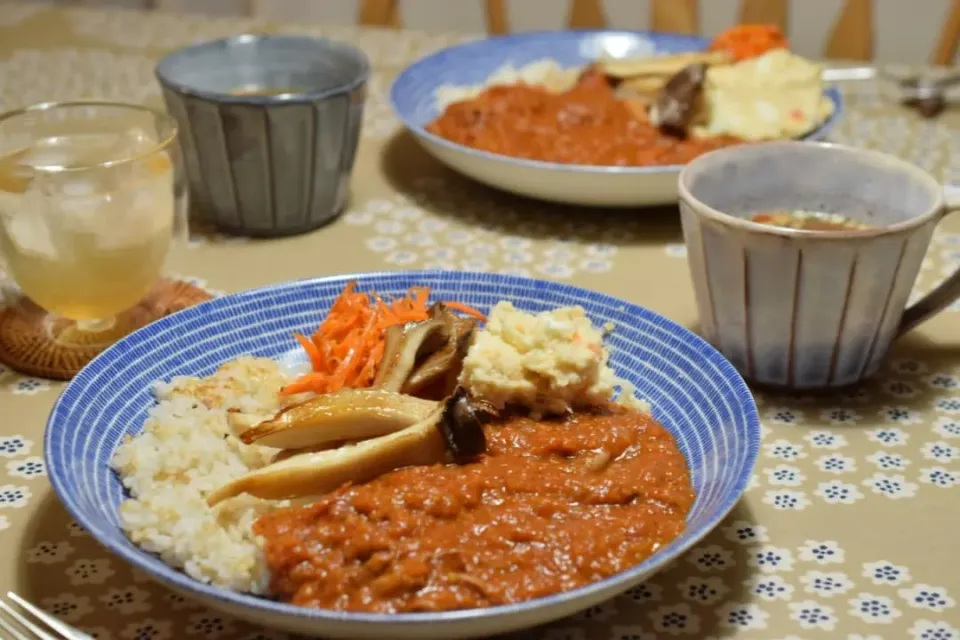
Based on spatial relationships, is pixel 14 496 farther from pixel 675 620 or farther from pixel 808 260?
pixel 808 260

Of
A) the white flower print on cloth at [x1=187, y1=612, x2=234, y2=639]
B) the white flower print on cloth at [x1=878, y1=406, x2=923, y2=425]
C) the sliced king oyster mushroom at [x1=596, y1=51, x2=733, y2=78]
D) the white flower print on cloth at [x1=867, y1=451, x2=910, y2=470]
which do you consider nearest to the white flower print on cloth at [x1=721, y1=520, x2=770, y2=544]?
the white flower print on cloth at [x1=867, y1=451, x2=910, y2=470]

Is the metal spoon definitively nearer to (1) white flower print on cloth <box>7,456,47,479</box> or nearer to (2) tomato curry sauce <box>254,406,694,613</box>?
(2) tomato curry sauce <box>254,406,694,613</box>

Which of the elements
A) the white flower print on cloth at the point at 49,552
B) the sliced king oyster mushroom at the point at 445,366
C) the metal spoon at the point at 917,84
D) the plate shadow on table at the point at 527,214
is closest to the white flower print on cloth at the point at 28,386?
the white flower print on cloth at the point at 49,552

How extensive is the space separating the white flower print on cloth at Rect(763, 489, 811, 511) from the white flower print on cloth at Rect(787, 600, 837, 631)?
0.56 ft

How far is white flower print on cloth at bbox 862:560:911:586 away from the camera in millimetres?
1132

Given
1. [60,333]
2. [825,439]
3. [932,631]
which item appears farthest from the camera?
[60,333]

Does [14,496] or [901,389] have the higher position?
[14,496]

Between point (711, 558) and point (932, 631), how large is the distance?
0.77 ft

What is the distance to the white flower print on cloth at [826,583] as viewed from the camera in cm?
112

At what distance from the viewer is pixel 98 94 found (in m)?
2.55

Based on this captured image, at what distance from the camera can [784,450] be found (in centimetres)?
137

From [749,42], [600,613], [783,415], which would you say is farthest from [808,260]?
[749,42]

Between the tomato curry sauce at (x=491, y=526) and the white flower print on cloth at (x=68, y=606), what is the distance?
8.5 inches

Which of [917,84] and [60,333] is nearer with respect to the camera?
[60,333]
